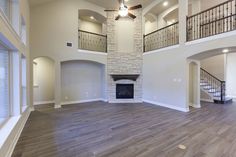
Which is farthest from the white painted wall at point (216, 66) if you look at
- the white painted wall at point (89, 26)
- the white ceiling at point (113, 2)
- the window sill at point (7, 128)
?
the window sill at point (7, 128)

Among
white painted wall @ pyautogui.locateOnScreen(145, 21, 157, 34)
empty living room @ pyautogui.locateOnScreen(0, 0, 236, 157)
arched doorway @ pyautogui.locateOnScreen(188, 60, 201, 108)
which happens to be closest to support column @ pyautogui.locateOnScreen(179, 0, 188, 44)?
empty living room @ pyautogui.locateOnScreen(0, 0, 236, 157)

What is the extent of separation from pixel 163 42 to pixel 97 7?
159 inches

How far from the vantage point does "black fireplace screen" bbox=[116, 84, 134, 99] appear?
→ 8102 millimetres

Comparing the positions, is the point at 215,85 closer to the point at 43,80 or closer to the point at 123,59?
the point at 123,59

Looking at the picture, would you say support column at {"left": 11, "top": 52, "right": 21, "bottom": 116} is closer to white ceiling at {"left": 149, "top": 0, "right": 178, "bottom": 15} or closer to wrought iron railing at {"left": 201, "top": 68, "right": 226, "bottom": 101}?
white ceiling at {"left": 149, "top": 0, "right": 178, "bottom": 15}

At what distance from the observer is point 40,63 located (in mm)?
7375

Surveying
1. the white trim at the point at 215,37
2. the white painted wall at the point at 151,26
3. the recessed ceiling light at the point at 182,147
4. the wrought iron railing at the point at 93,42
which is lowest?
the recessed ceiling light at the point at 182,147

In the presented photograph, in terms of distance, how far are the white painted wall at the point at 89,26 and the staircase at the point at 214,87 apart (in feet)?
24.9

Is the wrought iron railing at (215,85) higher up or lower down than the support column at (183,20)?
lower down

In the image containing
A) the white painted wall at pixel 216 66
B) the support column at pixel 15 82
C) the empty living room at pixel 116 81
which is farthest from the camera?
the white painted wall at pixel 216 66

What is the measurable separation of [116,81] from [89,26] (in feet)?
15.9

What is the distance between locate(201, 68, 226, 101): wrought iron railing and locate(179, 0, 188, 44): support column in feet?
12.8

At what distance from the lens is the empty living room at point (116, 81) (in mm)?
3127

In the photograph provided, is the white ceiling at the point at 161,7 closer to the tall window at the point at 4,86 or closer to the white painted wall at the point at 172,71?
the white painted wall at the point at 172,71
